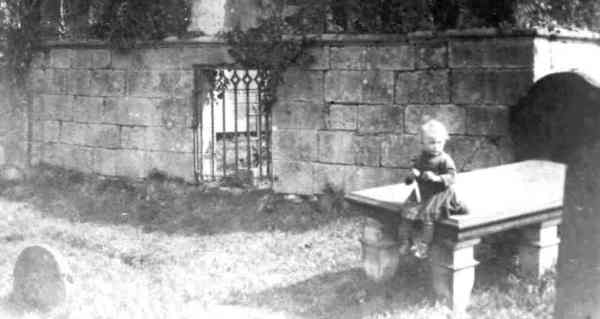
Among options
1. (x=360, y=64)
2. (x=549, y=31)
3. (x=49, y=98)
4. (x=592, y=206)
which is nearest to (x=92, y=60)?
(x=49, y=98)

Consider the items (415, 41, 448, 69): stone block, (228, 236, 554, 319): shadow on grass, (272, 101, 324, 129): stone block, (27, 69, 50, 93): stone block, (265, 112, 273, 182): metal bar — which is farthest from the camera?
(27, 69, 50, 93): stone block

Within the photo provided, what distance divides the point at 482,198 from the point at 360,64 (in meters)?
2.84

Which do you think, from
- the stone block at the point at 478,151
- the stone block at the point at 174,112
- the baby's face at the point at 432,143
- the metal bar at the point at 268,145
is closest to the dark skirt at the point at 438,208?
the baby's face at the point at 432,143

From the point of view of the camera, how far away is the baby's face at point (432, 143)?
4598 millimetres

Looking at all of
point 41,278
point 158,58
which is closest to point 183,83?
point 158,58

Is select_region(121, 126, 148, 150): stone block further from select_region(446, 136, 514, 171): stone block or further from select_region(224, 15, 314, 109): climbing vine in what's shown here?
select_region(446, 136, 514, 171): stone block

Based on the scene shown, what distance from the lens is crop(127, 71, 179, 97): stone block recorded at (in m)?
8.86

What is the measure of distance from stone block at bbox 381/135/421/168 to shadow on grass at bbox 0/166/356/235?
80 cm

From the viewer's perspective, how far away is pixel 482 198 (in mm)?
5086

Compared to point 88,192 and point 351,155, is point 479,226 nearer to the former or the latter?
point 351,155

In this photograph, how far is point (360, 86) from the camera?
296 inches

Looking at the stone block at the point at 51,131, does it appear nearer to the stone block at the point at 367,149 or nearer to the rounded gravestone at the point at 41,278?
the stone block at the point at 367,149

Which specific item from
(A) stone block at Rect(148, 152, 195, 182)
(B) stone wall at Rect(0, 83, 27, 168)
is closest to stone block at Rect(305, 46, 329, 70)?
(A) stone block at Rect(148, 152, 195, 182)

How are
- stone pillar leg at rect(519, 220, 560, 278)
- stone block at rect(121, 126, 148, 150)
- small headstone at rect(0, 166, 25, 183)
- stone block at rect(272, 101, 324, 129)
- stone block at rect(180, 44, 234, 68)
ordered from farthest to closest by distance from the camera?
small headstone at rect(0, 166, 25, 183), stone block at rect(121, 126, 148, 150), stone block at rect(180, 44, 234, 68), stone block at rect(272, 101, 324, 129), stone pillar leg at rect(519, 220, 560, 278)
